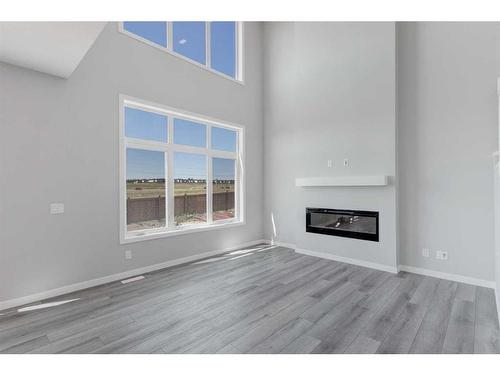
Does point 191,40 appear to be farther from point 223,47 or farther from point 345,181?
point 345,181

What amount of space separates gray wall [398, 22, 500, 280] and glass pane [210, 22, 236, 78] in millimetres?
3011

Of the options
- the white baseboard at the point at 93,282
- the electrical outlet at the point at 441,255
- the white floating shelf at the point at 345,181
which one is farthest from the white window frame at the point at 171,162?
the electrical outlet at the point at 441,255

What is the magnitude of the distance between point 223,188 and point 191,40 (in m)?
2.77

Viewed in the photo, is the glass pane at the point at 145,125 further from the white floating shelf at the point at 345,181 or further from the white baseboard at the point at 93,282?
the white floating shelf at the point at 345,181

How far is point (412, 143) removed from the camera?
371 centimetres

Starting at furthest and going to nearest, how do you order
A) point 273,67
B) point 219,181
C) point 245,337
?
point 273,67 < point 219,181 < point 245,337

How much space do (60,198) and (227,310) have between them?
2.36m

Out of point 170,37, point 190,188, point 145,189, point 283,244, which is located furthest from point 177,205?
point 170,37

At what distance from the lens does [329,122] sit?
4.39 meters

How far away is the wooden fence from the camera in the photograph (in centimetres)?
379

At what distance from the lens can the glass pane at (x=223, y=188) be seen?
4.92 meters

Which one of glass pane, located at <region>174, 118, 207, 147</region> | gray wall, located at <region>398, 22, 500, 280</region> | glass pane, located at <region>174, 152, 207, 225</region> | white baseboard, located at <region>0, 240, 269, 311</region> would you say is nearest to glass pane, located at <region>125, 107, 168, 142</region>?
glass pane, located at <region>174, 118, 207, 147</region>

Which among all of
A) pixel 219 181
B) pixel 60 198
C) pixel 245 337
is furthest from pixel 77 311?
pixel 219 181
